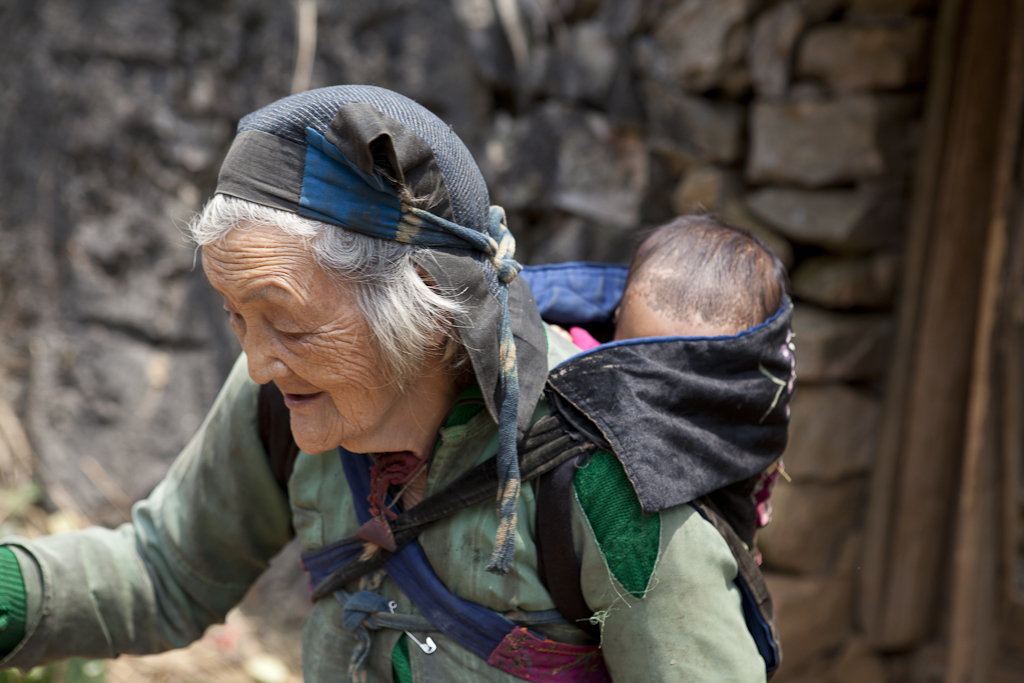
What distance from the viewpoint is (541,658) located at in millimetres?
1112

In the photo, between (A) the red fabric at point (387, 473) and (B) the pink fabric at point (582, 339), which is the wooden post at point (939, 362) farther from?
(A) the red fabric at point (387, 473)

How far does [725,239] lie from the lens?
4.51 ft

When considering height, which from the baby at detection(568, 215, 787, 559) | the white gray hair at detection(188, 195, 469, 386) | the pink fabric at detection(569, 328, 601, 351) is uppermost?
the white gray hair at detection(188, 195, 469, 386)

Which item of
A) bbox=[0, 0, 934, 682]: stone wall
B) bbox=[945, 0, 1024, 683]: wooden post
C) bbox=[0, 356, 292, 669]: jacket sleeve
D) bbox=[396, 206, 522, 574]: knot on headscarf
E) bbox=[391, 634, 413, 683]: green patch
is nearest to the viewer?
bbox=[396, 206, 522, 574]: knot on headscarf

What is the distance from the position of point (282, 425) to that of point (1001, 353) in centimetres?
208

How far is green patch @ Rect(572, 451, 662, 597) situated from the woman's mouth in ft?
1.25

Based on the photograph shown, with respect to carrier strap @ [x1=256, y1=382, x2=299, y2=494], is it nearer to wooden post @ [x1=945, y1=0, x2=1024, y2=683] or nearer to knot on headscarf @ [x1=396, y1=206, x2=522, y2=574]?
knot on headscarf @ [x1=396, y1=206, x2=522, y2=574]

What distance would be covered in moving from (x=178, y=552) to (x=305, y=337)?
1.94ft

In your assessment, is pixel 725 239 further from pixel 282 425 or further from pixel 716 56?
pixel 716 56

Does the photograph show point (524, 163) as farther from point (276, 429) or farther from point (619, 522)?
point (619, 522)

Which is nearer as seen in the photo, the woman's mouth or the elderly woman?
the elderly woman

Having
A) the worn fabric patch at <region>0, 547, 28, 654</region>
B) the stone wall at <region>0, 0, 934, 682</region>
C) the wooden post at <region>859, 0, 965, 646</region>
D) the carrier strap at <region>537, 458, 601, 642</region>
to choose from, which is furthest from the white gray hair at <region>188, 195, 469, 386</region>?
the wooden post at <region>859, 0, 965, 646</region>

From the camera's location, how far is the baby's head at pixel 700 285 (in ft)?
4.22

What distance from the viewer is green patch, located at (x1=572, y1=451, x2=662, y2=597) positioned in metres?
1.03
